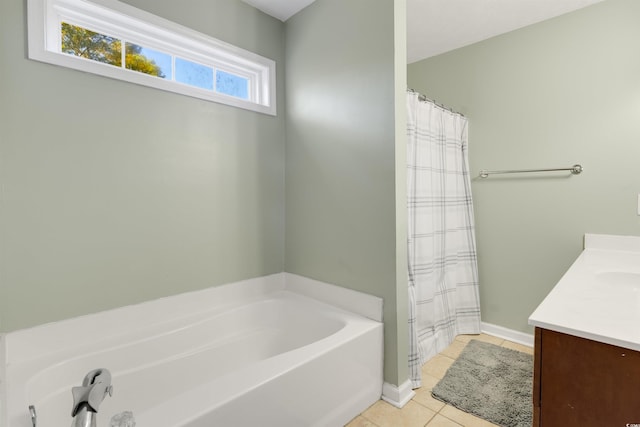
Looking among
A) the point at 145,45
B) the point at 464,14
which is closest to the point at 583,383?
the point at 464,14

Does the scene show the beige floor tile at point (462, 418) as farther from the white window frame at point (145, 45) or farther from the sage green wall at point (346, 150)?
the white window frame at point (145, 45)

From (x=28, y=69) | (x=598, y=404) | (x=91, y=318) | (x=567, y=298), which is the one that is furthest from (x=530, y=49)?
(x=91, y=318)

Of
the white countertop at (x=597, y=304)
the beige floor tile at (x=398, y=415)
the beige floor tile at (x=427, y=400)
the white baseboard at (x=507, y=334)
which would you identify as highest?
the white countertop at (x=597, y=304)

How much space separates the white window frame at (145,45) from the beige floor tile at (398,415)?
202cm

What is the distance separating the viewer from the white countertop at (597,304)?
2.76 feet

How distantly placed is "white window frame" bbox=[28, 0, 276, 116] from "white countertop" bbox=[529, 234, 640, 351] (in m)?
1.99

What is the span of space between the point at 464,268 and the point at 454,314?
0.37 metres

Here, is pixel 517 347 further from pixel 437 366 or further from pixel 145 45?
pixel 145 45

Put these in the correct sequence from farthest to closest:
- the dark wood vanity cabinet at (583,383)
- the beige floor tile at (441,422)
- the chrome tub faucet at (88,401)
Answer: the beige floor tile at (441,422) → the dark wood vanity cabinet at (583,383) → the chrome tub faucet at (88,401)

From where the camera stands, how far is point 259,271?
2225 millimetres

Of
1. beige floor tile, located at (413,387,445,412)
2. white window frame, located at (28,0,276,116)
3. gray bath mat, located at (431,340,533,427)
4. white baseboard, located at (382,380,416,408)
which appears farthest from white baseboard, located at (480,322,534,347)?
white window frame, located at (28,0,276,116)

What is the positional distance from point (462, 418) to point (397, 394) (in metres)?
0.33

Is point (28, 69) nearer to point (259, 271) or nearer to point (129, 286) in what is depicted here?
point (129, 286)

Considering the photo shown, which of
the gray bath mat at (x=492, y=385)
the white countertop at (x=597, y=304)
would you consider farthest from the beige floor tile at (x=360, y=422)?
the white countertop at (x=597, y=304)
